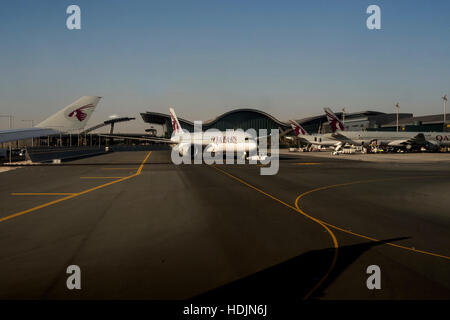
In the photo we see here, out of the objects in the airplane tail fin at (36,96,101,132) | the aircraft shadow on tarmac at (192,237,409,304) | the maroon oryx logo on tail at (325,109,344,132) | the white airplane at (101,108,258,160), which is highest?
the maroon oryx logo on tail at (325,109,344,132)

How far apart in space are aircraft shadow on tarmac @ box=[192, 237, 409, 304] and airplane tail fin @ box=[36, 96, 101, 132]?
62.3ft

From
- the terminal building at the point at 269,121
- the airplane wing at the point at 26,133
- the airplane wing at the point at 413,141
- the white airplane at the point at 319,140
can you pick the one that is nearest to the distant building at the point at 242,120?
the terminal building at the point at 269,121


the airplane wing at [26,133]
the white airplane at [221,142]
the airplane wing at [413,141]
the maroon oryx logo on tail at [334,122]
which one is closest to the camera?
the airplane wing at [26,133]

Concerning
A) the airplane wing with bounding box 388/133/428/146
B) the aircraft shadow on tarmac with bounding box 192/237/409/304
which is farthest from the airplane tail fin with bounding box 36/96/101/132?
the airplane wing with bounding box 388/133/428/146

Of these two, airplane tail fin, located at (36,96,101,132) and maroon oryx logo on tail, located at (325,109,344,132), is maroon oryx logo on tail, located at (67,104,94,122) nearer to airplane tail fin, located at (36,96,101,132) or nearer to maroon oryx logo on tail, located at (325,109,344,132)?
airplane tail fin, located at (36,96,101,132)

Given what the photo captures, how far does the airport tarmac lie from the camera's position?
614 cm

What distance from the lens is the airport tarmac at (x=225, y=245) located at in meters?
6.14

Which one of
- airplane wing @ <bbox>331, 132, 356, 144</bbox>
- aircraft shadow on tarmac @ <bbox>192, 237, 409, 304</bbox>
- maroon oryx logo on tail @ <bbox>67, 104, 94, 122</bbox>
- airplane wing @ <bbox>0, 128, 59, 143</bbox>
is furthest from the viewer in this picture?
airplane wing @ <bbox>331, 132, 356, 144</bbox>

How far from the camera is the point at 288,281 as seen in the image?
6.39 meters

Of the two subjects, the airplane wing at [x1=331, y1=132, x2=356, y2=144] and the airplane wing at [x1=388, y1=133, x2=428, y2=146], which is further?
the airplane wing at [x1=331, y1=132, x2=356, y2=144]

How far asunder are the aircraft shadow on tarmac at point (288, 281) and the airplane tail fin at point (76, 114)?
19.0 meters

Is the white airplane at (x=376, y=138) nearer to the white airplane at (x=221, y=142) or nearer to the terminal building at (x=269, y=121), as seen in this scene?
the white airplane at (x=221, y=142)

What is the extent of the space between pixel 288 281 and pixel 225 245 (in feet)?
8.90
